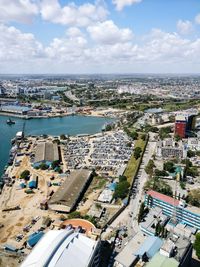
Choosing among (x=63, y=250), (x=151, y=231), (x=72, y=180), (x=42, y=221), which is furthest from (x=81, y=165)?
(x=63, y=250)

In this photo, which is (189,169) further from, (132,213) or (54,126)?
(54,126)

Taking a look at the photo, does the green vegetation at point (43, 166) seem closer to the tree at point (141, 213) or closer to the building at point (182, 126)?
the tree at point (141, 213)

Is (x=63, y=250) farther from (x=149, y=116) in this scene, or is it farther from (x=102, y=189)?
(x=149, y=116)

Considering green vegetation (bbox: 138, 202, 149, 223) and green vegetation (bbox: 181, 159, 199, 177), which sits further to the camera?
green vegetation (bbox: 181, 159, 199, 177)

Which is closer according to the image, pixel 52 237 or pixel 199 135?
pixel 52 237

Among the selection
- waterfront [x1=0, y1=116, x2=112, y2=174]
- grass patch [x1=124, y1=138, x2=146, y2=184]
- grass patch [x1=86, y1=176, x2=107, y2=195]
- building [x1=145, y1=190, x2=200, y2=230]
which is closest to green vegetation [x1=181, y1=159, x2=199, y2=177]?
grass patch [x1=124, y1=138, x2=146, y2=184]

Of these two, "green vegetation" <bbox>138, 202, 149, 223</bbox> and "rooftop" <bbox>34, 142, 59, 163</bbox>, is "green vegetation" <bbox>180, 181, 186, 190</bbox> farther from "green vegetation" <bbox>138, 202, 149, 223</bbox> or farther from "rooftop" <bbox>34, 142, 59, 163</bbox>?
"rooftop" <bbox>34, 142, 59, 163</bbox>
